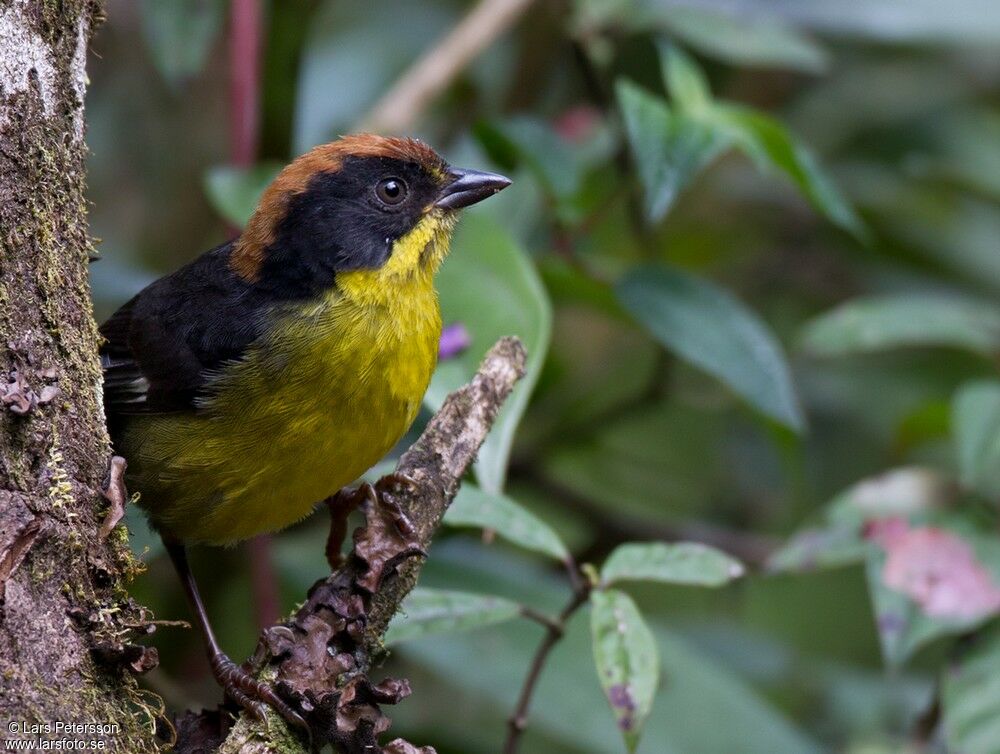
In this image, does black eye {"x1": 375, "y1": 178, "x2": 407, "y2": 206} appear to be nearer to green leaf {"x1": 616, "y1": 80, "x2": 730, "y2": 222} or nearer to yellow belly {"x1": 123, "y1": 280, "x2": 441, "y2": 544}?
yellow belly {"x1": 123, "y1": 280, "x2": 441, "y2": 544}

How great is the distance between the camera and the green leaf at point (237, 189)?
10.9ft

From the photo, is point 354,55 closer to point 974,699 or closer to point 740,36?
point 740,36

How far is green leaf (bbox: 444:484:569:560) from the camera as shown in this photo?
96.8 inches

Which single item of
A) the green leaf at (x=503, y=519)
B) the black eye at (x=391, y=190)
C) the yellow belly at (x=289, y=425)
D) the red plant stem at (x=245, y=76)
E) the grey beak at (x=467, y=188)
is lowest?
the green leaf at (x=503, y=519)

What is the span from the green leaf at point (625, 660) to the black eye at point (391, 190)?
119cm

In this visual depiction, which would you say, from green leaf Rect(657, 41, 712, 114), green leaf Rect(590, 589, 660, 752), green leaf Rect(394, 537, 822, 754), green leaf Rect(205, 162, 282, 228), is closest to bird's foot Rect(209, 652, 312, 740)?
green leaf Rect(590, 589, 660, 752)

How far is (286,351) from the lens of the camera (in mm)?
2686

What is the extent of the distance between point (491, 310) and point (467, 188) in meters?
0.35

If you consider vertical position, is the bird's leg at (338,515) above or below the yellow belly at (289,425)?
below

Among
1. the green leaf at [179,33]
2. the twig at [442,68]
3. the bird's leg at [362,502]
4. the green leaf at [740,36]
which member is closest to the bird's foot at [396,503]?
the bird's leg at [362,502]

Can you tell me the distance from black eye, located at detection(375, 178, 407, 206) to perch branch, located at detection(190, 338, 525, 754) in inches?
29.0

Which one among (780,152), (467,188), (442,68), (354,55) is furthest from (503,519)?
(354,55)

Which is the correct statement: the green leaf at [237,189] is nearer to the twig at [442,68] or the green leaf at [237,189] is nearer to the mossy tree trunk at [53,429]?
the twig at [442,68]

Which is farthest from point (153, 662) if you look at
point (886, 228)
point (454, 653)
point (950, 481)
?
point (886, 228)
